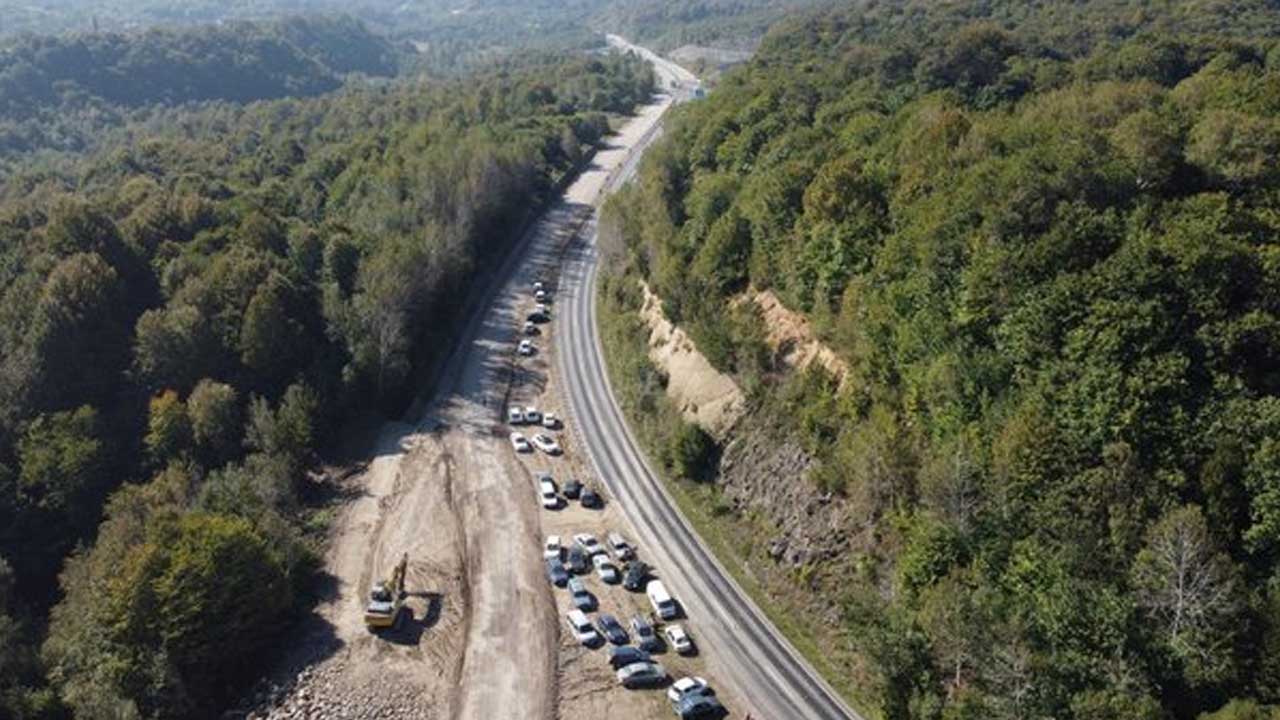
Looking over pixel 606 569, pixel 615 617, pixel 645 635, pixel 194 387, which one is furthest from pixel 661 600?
pixel 194 387

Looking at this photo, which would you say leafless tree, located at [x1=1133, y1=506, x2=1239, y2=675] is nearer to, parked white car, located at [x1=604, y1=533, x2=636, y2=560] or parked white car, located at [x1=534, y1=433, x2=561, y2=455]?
parked white car, located at [x1=604, y1=533, x2=636, y2=560]

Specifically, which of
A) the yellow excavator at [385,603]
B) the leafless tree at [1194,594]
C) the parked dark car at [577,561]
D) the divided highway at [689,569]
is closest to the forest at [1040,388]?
the leafless tree at [1194,594]

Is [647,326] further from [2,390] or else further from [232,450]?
[2,390]

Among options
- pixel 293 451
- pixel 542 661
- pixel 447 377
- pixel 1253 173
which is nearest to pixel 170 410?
pixel 293 451

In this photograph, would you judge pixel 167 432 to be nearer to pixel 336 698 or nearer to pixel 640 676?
pixel 336 698

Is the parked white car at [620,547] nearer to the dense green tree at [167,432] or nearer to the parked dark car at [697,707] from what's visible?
the parked dark car at [697,707]

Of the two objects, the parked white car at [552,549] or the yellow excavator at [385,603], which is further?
the parked white car at [552,549]
